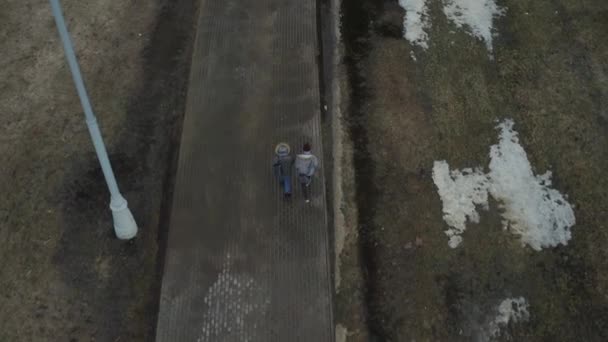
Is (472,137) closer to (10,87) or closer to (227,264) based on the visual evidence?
(227,264)

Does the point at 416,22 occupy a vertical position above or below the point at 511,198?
above

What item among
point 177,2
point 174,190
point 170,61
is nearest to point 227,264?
point 174,190

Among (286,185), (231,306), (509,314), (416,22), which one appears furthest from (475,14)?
(231,306)

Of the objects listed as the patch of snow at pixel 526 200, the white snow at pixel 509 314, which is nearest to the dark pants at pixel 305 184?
the patch of snow at pixel 526 200

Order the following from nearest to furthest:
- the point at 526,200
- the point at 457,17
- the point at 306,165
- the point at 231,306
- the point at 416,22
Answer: the point at 231,306 → the point at 306,165 → the point at 526,200 → the point at 416,22 → the point at 457,17

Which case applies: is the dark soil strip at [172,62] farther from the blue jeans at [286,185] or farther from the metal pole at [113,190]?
the blue jeans at [286,185]

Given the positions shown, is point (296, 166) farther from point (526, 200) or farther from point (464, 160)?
point (526, 200)

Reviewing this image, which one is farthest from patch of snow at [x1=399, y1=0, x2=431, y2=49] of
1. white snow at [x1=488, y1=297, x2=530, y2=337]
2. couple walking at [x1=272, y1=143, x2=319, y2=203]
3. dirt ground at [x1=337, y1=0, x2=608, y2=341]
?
white snow at [x1=488, y1=297, x2=530, y2=337]

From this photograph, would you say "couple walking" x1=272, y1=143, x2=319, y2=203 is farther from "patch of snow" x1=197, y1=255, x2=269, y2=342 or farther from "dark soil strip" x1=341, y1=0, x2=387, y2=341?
"patch of snow" x1=197, y1=255, x2=269, y2=342
